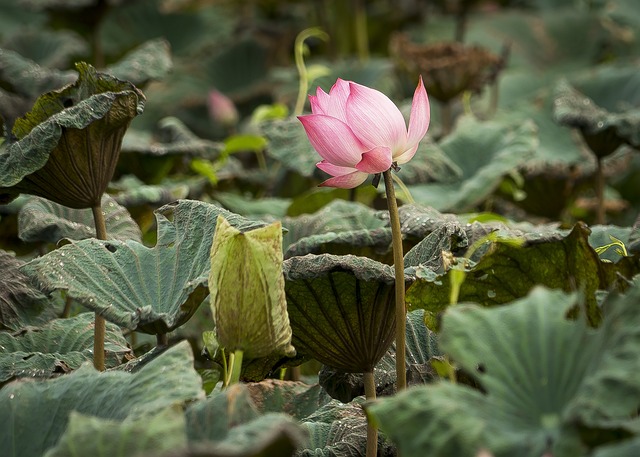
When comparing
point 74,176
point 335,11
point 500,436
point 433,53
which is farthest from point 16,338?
point 335,11

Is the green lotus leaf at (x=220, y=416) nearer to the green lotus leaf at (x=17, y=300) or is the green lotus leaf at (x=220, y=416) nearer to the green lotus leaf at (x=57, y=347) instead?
the green lotus leaf at (x=57, y=347)

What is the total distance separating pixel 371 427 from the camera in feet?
3.55

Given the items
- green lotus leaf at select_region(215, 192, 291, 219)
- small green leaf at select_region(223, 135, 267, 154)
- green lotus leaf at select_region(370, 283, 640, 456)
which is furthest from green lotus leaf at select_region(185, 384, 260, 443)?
small green leaf at select_region(223, 135, 267, 154)

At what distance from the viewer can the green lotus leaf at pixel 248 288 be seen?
99 cm

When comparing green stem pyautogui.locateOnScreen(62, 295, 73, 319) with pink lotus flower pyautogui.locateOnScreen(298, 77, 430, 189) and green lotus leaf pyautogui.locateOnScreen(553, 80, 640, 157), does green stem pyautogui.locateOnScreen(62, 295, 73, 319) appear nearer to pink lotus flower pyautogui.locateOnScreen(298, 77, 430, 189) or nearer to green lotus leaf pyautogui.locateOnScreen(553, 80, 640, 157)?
pink lotus flower pyautogui.locateOnScreen(298, 77, 430, 189)

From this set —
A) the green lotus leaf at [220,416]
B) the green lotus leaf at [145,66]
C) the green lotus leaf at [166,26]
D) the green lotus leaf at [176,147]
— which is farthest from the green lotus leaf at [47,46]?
the green lotus leaf at [220,416]

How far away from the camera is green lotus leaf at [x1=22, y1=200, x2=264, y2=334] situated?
107 cm

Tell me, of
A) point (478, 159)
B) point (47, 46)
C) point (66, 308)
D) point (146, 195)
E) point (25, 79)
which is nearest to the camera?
point (66, 308)

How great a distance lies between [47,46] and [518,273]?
263 centimetres

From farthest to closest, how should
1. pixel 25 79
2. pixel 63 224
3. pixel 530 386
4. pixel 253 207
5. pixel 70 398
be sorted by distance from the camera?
pixel 25 79, pixel 253 207, pixel 63 224, pixel 70 398, pixel 530 386

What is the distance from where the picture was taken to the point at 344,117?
3.59ft

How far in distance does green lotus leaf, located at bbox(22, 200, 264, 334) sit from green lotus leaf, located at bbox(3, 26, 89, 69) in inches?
85.7

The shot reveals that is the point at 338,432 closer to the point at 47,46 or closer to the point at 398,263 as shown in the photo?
the point at 398,263

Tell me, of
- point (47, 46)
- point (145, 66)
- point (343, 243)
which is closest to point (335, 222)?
point (343, 243)
